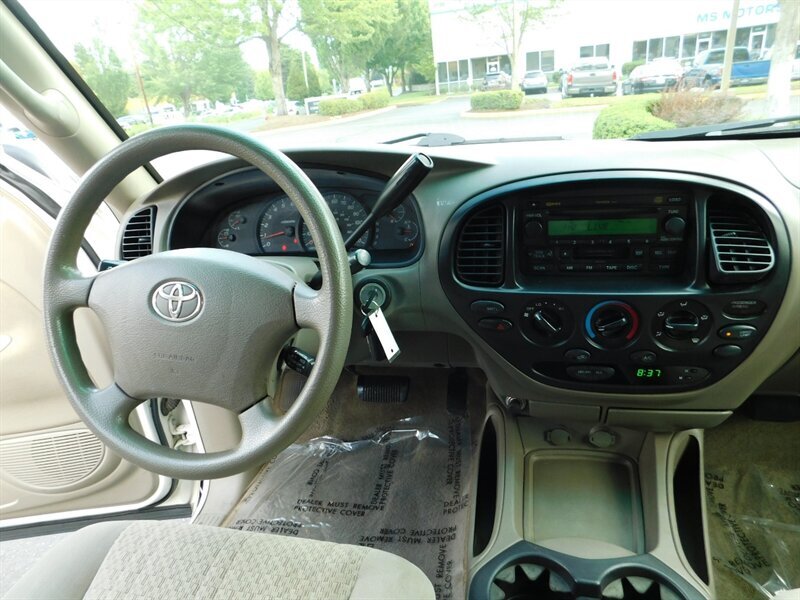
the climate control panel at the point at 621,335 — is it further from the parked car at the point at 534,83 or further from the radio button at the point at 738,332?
Result: the parked car at the point at 534,83

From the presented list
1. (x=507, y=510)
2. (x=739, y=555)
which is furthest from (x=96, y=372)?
(x=739, y=555)

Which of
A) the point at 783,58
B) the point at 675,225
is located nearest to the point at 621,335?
the point at 675,225

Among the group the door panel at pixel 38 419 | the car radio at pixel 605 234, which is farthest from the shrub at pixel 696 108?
the door panel at pixel 38 419

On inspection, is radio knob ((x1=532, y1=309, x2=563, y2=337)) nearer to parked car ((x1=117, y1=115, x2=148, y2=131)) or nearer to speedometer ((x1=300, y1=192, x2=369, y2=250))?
speedometer ((x1=300, y1=192, x2=369, y2=250))

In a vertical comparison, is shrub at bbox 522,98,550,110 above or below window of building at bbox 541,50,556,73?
below

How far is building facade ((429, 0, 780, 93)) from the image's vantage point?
1349 mm

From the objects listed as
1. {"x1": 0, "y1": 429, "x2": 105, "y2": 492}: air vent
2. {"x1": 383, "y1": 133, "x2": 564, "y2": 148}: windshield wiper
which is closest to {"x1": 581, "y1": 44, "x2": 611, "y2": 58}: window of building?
{"x1": 383, "y1": 133, "x2": 564, "y2": 148}: windshield wiper

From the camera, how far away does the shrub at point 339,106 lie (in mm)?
1586

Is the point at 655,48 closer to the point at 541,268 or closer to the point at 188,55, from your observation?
the point at 541,268

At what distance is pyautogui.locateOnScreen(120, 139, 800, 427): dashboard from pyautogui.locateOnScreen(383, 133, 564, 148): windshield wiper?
13 centimetres

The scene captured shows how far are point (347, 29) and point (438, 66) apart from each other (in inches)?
10.5

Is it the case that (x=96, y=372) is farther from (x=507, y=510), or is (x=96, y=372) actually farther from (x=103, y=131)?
(x=507, y=510)

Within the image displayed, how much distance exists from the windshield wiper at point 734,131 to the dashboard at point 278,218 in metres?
0.68

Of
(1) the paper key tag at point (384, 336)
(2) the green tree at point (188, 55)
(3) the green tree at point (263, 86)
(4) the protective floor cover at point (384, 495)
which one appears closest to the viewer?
(1) the paper key tag at point (384, 336)
